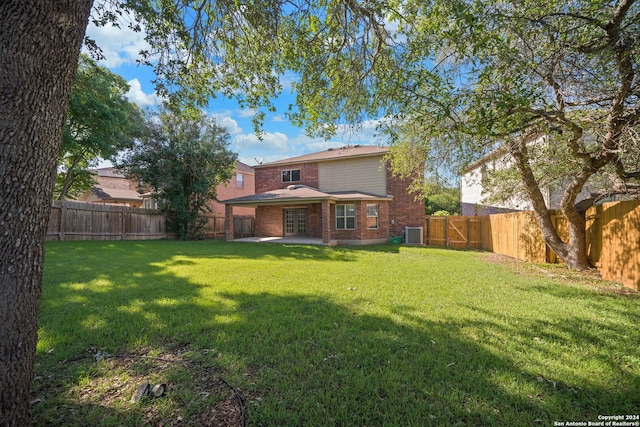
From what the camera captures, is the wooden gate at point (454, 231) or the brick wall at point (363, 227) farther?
the wooden gate at point (454, 231)

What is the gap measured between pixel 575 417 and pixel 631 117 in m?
6.33

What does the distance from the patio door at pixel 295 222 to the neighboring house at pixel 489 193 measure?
985 cm

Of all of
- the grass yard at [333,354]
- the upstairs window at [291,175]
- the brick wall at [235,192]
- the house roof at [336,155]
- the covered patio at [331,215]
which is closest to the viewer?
the grass yard at [333,354]

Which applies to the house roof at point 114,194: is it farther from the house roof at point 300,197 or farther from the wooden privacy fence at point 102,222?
the house roof at point 300,197

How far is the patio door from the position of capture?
769 inches

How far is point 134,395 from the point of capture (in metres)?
2.48

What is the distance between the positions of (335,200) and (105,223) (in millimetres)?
12869

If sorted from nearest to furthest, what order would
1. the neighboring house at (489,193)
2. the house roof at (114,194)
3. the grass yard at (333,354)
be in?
the grass yard at (333,354), the neighboring house at (489,193), the house roof at (114,194)

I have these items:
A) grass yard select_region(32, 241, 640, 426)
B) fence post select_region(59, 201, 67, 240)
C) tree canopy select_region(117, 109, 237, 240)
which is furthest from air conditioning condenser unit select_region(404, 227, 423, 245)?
fence post select_region(59, 201, 67, 240)

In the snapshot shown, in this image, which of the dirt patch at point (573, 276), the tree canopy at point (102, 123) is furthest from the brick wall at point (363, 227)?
the tree canopy at point (102, 123)

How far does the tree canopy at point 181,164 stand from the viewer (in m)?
17.5

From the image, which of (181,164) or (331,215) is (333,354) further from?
(181,164)

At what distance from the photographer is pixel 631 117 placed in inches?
223

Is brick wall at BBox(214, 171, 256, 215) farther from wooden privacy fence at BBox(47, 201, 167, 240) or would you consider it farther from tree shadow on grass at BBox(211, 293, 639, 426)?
tree shadow on grass at BBox(211, 293, 639, 426)
